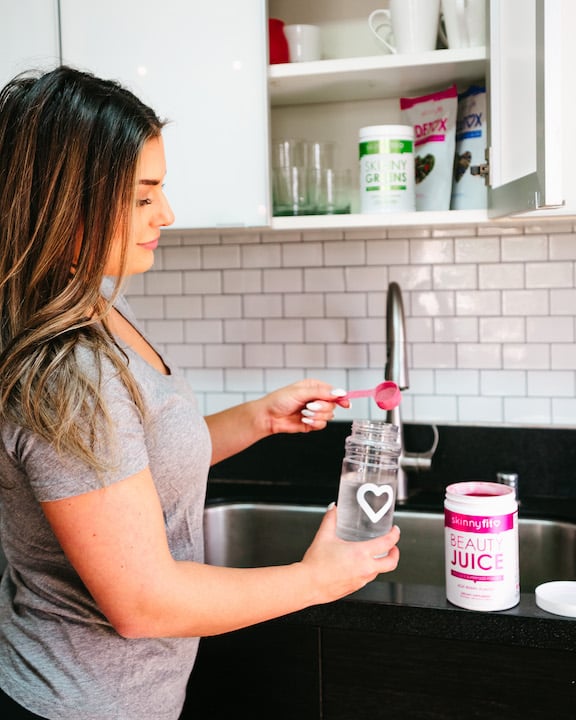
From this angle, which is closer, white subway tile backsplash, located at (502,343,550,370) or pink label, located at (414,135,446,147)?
pink label, located at (414,135,446,147)

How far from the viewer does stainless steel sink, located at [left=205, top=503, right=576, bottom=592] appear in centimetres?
165

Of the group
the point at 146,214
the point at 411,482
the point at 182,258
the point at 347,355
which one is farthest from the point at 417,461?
the point at 146,214

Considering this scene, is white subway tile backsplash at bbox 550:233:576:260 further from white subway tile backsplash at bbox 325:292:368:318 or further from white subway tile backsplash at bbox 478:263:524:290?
white subway tile backsplash at bbox 325:292:368:318

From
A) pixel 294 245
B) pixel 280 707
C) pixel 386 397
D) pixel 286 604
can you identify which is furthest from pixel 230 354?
pixel 286 604

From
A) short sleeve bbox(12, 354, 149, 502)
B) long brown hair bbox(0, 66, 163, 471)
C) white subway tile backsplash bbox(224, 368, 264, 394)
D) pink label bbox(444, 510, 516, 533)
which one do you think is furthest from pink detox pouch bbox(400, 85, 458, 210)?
short sleeve bbox(12, 354, 149, 502)

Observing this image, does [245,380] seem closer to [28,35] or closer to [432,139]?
[432,139]

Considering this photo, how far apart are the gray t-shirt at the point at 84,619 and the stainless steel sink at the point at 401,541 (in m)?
0.68

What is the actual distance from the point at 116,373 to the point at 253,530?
977 millimetres

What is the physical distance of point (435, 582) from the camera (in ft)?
5.61

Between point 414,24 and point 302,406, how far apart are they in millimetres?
749

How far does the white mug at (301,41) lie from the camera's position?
64.9 inches

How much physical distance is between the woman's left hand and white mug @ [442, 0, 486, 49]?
0.69 m

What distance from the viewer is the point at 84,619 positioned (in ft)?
3.49

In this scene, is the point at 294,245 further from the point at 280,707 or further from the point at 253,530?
the point at 280,707
